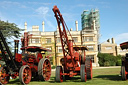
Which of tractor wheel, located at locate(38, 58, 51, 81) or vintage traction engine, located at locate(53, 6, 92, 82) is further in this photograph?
tractor wheel, located at locate(38, 58, 51, 81)

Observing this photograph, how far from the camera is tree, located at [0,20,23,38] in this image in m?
22.3

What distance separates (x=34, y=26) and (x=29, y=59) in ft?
106

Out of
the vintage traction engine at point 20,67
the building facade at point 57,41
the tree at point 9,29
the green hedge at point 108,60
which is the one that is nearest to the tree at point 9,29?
the tree at point 9,29

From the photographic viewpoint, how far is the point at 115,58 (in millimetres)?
42938

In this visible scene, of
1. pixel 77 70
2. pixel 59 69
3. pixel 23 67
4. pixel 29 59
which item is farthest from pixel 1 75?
pixel 77 70

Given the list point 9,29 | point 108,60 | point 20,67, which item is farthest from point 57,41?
point 20,67

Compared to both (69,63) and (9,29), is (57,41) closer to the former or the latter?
(9,29)

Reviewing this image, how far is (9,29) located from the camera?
22891 millimetres

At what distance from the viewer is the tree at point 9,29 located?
22.3 metres

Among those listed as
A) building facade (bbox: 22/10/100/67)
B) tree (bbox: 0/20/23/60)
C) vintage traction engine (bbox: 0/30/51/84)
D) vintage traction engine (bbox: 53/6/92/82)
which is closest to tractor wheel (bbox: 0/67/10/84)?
vintage traction engine (bbox: 0/30/51/84)

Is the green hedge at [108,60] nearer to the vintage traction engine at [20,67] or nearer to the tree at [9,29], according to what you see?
the tree at [9,29]

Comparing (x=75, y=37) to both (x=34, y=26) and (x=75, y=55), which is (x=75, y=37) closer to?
(x=34, y=26)

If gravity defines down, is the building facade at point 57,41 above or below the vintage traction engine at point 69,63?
above

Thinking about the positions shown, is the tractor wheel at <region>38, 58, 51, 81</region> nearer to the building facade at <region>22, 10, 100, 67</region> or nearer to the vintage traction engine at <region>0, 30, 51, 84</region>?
the vintage traction engine at <region>0, 30, 51, 84</region>
